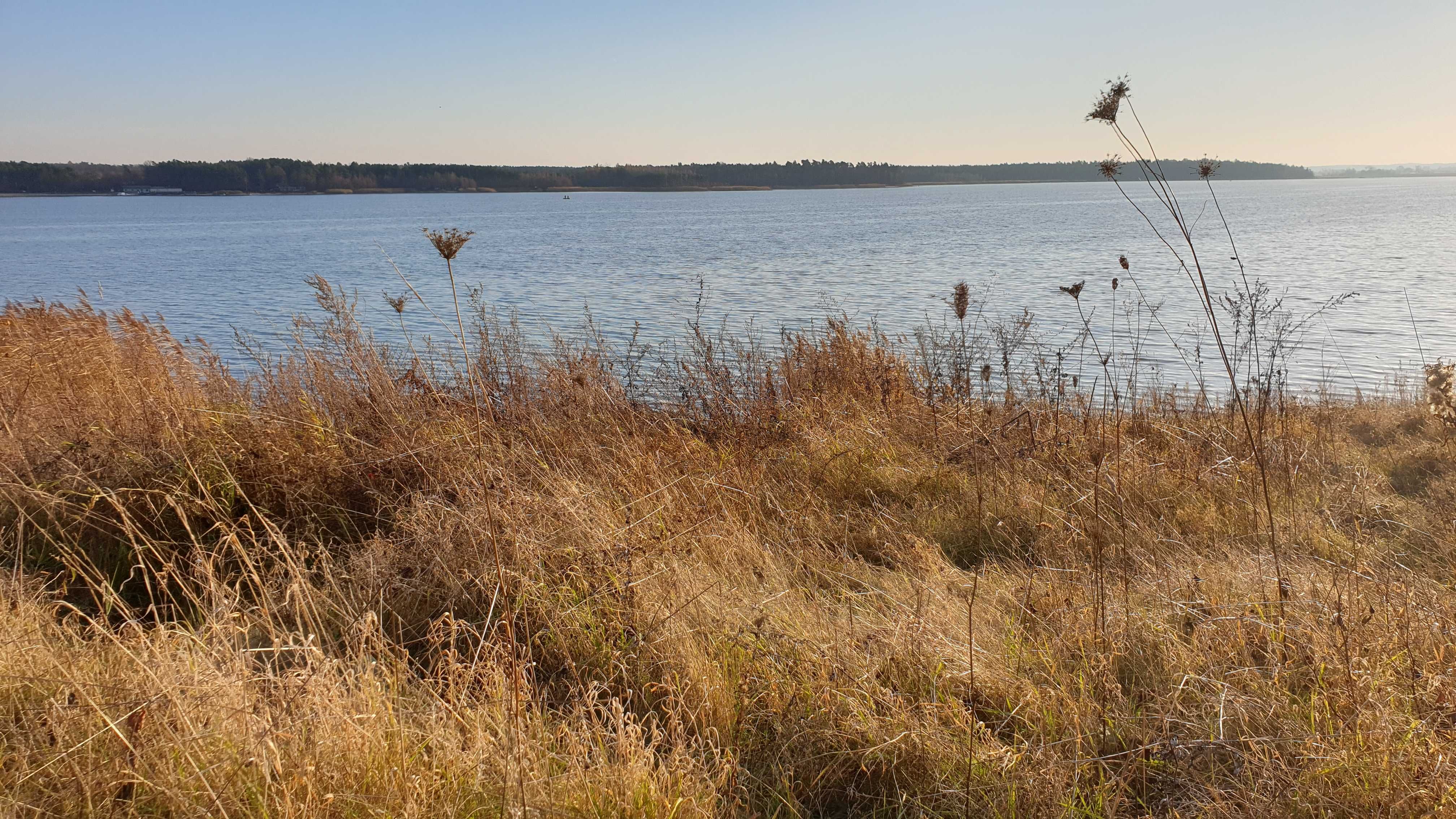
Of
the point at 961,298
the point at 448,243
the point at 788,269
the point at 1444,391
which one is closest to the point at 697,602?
the point at 448,243

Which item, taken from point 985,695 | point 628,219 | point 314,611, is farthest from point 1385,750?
point 628,219

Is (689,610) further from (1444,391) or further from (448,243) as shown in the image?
(1444,391)

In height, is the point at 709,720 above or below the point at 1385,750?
below

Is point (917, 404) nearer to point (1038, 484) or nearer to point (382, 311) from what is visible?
point (1038, 484)

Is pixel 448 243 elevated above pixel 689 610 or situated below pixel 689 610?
above

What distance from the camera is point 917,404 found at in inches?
313

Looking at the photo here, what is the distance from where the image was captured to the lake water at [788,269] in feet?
52.9

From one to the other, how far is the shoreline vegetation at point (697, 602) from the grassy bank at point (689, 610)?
21 mm

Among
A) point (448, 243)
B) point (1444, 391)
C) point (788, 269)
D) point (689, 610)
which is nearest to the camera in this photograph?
point (448, 243)

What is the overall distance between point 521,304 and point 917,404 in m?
13.4

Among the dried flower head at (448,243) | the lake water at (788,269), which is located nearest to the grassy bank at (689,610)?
the dried flower head at (448,243)

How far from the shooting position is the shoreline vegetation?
2.48 m

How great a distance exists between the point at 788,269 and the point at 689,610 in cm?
2322

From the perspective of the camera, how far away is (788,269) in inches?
1032
